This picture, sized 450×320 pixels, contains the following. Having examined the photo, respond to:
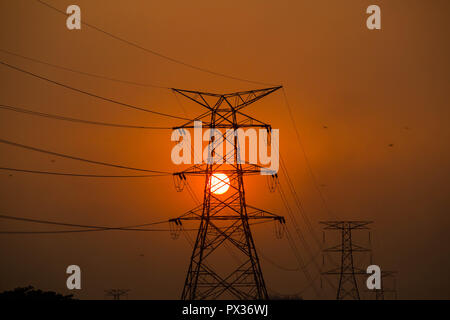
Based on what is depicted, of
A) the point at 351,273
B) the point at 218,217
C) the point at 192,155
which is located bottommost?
the point at 351,273

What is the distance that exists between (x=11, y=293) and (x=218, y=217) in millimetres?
7879

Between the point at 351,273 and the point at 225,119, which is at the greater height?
the point at 225,119

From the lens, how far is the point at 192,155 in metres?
31.8

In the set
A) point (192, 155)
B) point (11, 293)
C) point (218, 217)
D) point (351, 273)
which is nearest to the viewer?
point (11, 293)
